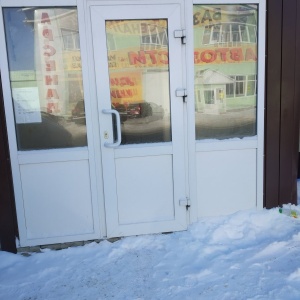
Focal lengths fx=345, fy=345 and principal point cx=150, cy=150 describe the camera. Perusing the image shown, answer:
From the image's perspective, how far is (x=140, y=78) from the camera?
3174mm

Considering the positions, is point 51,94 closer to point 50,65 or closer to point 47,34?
point 50,65

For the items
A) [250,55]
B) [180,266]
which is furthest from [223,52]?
[180,266]

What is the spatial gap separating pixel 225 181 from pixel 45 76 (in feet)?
6.53

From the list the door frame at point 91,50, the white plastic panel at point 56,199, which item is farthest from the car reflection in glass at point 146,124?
the white plastic panel at point 56,199

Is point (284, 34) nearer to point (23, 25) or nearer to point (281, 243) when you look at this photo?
point (281, 243)

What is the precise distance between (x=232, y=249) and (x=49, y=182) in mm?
1759

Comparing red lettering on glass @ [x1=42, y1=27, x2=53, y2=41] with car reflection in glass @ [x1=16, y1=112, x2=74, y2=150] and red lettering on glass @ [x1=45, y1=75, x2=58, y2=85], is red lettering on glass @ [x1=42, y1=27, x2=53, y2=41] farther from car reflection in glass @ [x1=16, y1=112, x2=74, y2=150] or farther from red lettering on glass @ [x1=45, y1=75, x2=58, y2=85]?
car reflection in glass @ [x1=16, y1=112, x2=74, y2=150]

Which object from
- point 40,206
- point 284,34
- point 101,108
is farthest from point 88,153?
point 284,34

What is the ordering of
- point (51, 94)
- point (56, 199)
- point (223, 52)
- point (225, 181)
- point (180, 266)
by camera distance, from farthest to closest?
point (225, 181), point (223, 52), point (56, 199), point (51, 94), point (180, 266)

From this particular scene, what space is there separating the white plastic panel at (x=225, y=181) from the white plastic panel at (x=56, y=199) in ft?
3.68

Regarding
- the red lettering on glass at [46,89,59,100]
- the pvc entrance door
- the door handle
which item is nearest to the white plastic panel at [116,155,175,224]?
the pvc entrance door

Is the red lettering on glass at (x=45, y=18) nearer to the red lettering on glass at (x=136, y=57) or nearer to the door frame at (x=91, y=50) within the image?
the door frame at (x=91, y=50)

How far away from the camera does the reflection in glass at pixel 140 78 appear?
121 inches

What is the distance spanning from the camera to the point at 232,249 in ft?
10.1
